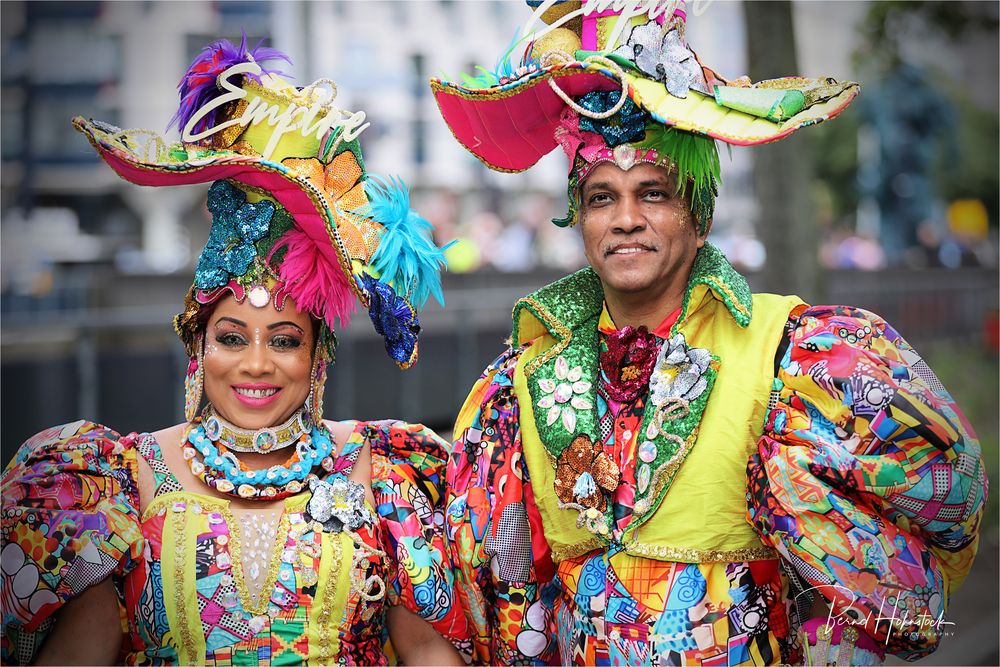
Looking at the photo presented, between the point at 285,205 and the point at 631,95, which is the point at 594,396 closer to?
the point at 631,95

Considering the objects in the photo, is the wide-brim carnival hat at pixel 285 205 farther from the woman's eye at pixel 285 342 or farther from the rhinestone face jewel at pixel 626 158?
the rhinestone face jewel at pixel 626 158

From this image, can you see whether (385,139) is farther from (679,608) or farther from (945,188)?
(679,608)

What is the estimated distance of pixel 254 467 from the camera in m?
3.03

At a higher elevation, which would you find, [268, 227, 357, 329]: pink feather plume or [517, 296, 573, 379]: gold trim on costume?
[268, 227, 357, 329]: pink feather plume

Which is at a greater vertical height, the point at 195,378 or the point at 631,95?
the point at 631,95

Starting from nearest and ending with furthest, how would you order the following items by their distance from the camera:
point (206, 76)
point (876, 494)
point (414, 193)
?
point (876, 494)
point (206, 76)
point (414, 193)

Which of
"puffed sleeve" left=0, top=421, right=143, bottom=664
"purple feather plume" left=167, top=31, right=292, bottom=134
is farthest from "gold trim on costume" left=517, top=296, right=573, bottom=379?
"puffed sleeve" left=0, top=421, right=143, bottom=664

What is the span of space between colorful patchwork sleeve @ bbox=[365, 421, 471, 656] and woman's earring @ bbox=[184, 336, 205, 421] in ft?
1.59

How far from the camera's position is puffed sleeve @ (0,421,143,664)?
2.70 m

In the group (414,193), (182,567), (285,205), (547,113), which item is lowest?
(182,567)

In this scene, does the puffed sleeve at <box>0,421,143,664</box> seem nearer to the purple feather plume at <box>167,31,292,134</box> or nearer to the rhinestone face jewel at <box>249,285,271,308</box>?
the rhinestone face jewel at <box>249,285,271,308</box>

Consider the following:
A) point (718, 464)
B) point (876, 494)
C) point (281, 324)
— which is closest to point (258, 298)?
point (281, 324)

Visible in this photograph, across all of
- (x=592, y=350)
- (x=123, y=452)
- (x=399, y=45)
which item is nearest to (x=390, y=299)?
(x=592, y=350)

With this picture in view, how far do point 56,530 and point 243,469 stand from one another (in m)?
0.49
